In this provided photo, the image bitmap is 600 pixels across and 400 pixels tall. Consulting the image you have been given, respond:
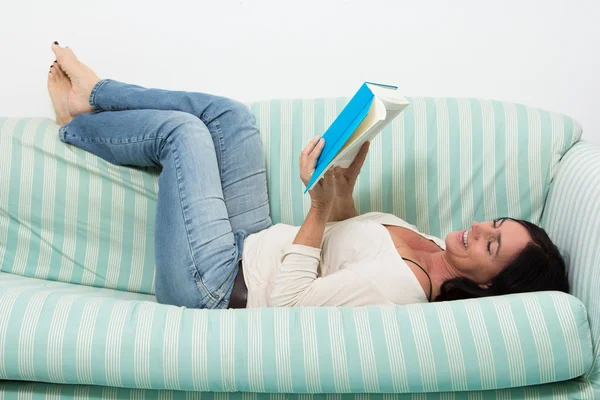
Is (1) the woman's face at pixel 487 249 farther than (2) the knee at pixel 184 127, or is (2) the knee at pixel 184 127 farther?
(2) the knee at pixel 184 127

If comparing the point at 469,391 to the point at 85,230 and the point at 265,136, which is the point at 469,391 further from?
the point at 85,230

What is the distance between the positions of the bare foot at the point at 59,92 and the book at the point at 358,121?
86 cm

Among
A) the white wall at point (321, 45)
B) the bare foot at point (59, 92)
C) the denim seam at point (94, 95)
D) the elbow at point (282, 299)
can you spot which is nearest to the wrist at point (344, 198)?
the elbow at point (282, 299)

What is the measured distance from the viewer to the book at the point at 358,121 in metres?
1.22

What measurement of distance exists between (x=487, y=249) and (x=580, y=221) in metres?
0.25

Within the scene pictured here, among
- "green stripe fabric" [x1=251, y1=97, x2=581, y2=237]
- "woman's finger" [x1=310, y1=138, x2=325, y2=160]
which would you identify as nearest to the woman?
"woman's finger" [x1=310, y1=138, x2=325, y2=160]

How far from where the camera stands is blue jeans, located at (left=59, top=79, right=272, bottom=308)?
4.81 feet

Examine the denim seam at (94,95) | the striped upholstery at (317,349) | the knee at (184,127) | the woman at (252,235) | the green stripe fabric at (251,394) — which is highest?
the denim seam at (94,95)

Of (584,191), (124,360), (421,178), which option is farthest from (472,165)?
(124,360)

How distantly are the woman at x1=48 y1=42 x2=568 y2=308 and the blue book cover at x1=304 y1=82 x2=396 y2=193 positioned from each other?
5 cm

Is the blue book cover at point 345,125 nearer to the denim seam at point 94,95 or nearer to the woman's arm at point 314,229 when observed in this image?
the woman's arm at point 314,229

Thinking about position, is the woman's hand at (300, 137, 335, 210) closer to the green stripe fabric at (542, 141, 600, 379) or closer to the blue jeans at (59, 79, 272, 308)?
the blue jeans at (59, 79, 272, 308)

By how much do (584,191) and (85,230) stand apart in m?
1.31

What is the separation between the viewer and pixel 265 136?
1800 mm
